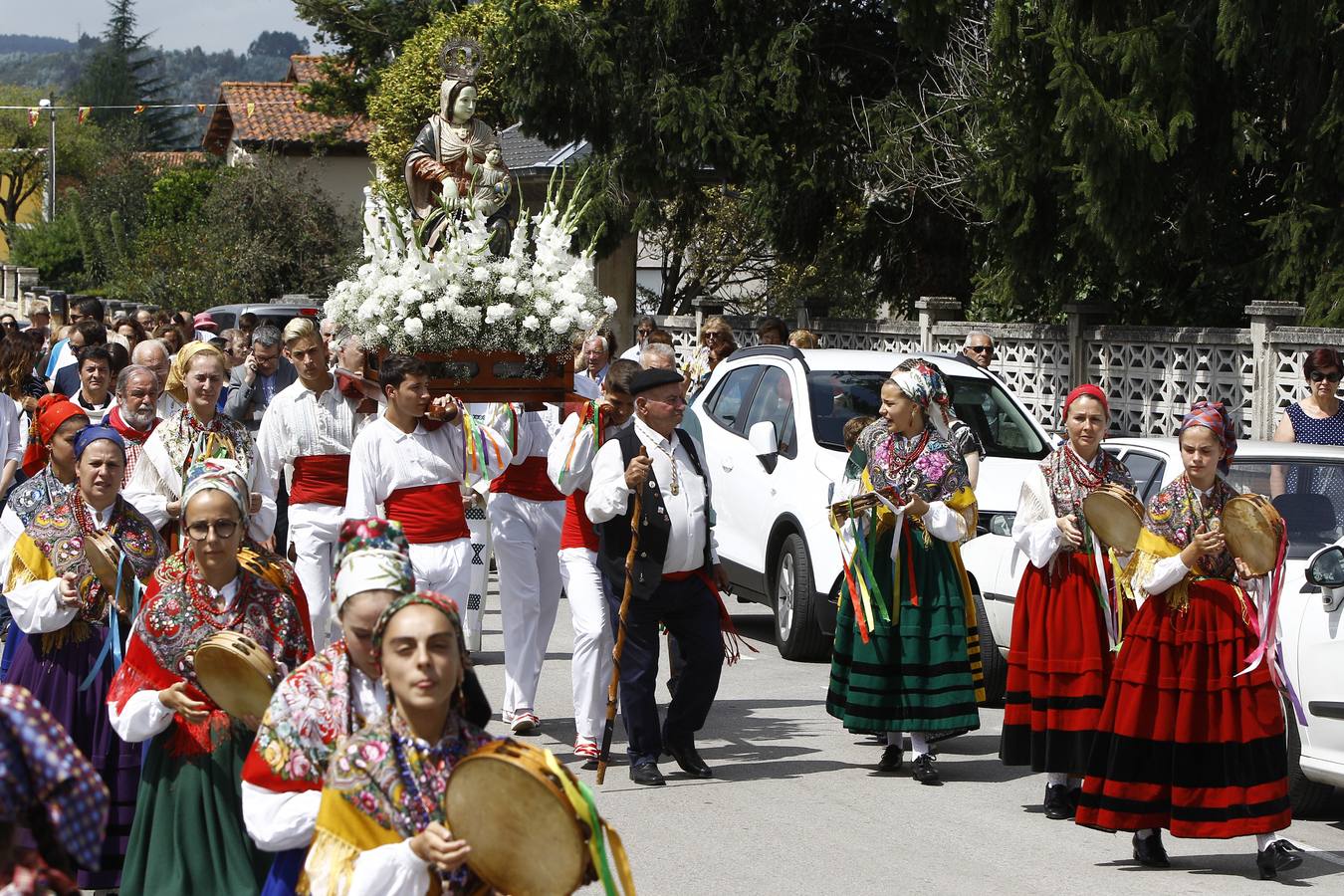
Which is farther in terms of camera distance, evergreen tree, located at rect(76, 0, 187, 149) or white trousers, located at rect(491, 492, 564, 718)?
evergreen tree, located at rect(76, 0, 187, 149)

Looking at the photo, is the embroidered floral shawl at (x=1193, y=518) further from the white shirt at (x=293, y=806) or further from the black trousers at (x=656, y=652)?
the white shirt at (x=293, y=806)

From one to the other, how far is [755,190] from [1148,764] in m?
16.6

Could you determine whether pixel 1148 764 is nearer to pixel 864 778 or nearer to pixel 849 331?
pixel 864 778

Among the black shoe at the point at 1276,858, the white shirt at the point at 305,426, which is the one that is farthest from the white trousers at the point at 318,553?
the black shoe at the point at 1276,858

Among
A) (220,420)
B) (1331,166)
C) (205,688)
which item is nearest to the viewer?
(205,688)

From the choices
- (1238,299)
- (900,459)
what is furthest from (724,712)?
(1238,299)

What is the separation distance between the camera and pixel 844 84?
77.5 feet

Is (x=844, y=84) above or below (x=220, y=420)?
above

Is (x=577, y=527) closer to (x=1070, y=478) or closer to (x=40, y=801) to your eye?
(x=1070, y=478)

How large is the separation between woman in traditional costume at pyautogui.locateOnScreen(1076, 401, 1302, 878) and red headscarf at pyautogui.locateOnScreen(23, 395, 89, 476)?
4.36 meters

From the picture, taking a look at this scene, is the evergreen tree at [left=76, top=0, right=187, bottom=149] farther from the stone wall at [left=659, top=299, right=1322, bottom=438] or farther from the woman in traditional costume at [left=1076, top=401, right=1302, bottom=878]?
the woman in traditional costume at [left=1076, top=401, right=1302, bottom=878]

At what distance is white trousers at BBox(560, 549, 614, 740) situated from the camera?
9219mm

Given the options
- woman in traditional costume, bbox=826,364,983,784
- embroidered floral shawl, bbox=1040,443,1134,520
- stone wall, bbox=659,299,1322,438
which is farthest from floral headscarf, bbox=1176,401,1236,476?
stone wall, bbox=659,299,1322,438

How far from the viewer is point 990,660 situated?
10938mm
